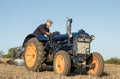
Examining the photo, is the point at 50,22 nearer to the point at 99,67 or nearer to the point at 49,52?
the point at 49,52

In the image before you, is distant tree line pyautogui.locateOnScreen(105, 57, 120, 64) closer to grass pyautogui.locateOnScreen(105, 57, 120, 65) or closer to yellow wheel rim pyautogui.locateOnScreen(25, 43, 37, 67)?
grass pyautogui.locateOnScreen(105, 57, 120, 65)

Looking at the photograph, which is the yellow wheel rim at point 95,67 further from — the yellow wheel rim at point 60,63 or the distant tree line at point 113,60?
the distant tree line at point 113,60

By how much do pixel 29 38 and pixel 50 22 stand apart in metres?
1.29

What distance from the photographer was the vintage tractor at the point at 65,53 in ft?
36.4

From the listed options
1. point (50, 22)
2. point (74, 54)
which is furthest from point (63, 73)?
point (50, 22)

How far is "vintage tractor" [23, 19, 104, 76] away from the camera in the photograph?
36.4 ft

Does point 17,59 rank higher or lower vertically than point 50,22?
lower

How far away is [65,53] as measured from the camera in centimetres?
1082

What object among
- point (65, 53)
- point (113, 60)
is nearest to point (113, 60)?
point (113, 60)

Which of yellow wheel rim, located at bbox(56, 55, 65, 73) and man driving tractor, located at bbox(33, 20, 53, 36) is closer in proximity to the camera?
yellow wheel rim, located at bbox(56, 55, 65, 73)

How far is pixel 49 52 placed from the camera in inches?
480

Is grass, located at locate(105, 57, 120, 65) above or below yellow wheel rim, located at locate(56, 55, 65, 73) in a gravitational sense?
above

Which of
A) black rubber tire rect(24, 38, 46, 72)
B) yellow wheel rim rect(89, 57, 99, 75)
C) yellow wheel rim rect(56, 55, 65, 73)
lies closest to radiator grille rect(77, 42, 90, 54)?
yellow wheel rim rect(89, 57, 99, 75)

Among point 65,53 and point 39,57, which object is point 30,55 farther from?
point 65,53
